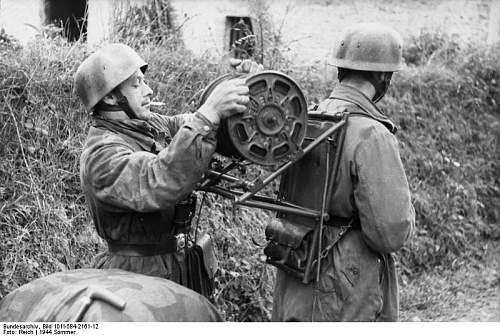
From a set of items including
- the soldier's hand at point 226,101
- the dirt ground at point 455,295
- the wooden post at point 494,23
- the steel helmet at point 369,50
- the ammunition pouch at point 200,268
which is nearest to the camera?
the soldier's hand at point 226,101

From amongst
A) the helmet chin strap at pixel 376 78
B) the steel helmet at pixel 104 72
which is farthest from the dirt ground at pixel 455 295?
the steel helmet at pixel 104 72

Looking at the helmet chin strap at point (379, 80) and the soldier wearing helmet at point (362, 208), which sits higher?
the helmet chin strap at point (379, 80)

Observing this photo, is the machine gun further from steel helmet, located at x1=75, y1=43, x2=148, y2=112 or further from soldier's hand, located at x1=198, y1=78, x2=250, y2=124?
steel helmet, located at x1=75, y1=43, x2=148, y2=112

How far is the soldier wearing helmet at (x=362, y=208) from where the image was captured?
3.59m

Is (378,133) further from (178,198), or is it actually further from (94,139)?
(94,139)

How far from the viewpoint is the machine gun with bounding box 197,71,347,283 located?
133 inches

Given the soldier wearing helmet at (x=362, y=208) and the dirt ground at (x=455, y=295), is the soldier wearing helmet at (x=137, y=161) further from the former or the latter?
the dirt ground at (x=455, y=295)

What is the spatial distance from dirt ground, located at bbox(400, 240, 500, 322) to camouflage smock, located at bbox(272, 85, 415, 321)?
12.9 ft

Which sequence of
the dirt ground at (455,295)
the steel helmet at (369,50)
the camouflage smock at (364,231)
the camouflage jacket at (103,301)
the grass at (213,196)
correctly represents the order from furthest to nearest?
the dirt ground at (455,295), the grass at (213,196), the steel helmet at (369,50), the camouflage smock at (364,231), the camouflage jacket at (103,301)

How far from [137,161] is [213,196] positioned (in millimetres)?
3507

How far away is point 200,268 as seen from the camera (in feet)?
13.8

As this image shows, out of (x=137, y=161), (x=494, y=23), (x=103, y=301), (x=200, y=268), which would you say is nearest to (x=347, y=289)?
(x=200, y=268)

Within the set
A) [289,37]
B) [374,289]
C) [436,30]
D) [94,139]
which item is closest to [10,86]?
[94,139]

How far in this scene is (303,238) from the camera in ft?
12.1
